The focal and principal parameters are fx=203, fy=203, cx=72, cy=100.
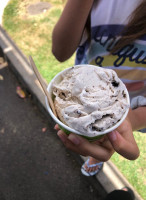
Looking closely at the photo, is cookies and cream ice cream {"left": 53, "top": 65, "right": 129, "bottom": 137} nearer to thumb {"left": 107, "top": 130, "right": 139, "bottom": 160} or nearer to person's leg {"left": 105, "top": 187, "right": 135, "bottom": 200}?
thumb {"left": 107, "top": 130, "right": 139, "bottom": 160}

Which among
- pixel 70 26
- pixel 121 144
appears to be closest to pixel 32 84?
pixel 70 26

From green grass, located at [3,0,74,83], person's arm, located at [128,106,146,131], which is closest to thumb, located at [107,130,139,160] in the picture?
person's arm, located at [128,106,146,131]

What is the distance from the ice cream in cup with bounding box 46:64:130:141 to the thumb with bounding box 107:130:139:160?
0.29 feet

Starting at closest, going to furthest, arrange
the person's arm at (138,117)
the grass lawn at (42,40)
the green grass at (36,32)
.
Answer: the person's arm at (138,117)
the grass lawn at (42,40)
the green grass at (36,32)

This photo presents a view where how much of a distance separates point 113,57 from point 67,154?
5.03ft

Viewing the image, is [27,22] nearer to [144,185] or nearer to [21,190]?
[21,190]

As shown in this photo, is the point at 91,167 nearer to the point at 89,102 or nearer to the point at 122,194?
the point at 122,194

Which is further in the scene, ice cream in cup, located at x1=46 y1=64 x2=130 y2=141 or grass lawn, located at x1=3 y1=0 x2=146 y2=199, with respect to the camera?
grass lawn, located at x1=3 y1=0 x2=146 y2=199

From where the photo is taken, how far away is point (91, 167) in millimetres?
2322

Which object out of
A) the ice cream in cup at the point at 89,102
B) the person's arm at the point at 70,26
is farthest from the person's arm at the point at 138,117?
the person's arm at the point at 70,26

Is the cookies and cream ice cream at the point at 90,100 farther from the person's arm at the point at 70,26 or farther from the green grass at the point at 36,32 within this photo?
the green grass at the point at 36,32

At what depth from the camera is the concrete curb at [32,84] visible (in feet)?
7.64

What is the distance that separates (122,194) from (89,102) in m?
1.58

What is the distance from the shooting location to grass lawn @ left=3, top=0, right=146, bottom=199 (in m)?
2.47
